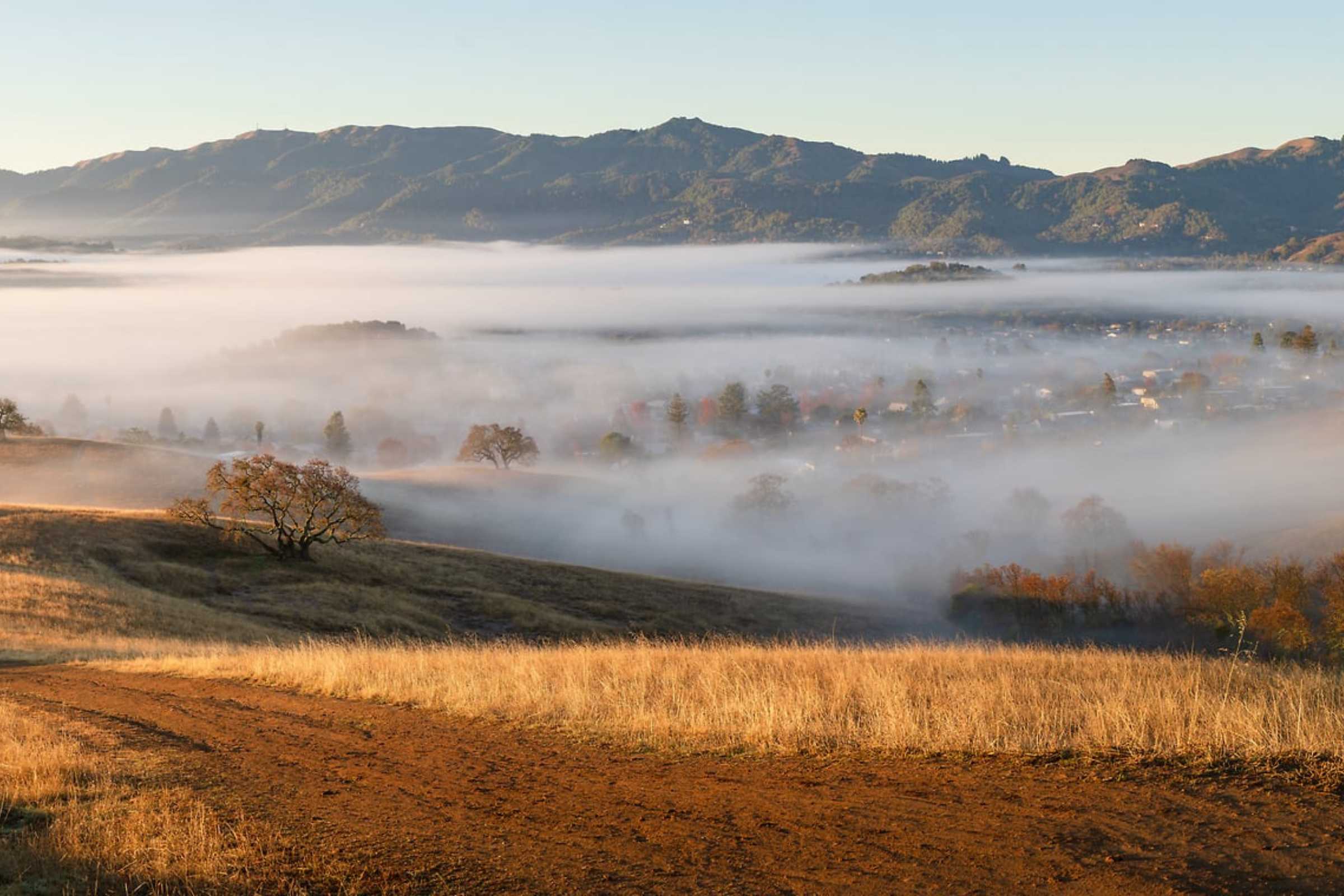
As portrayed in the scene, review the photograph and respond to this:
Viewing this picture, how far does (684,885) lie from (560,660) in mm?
11052

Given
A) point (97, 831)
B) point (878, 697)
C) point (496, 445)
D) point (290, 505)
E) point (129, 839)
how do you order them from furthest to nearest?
point (496, 445)
point (290, 505)
point (878, 697)
point (97, 831)
point (129, 839)

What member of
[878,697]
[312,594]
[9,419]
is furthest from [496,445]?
[878,697]


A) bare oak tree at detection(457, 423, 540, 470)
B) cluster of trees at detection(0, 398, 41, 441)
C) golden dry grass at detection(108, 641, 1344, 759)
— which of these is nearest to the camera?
golden dry grass at detection(108, 641, 1344, 759)

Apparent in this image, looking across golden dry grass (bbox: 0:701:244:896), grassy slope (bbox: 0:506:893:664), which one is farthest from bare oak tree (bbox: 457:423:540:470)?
golden dry grass (bbox: 0:701:244:896)

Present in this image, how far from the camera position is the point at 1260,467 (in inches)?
6250

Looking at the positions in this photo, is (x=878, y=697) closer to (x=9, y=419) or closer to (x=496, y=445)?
(x=9, y=419)

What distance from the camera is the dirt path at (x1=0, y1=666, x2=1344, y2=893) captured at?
7.73 m

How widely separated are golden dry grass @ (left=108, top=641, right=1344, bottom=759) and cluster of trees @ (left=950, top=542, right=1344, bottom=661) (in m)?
46.5

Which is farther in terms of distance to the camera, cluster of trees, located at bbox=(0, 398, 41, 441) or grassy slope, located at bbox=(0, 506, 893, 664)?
cluster of trees, located at bbox=(0, 398, 41, 441)

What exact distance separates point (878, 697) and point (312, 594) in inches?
1453

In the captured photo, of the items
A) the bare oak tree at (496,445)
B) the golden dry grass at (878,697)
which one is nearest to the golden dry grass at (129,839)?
the golden dry grass at (878,697)

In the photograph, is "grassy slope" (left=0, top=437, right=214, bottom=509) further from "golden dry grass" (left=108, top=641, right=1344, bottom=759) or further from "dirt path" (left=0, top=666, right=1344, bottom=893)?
"dirt path" (left=0, top=666, right=1344, bottom=893)

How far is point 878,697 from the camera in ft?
41.8

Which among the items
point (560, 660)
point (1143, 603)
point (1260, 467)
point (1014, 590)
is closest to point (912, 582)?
point (1014, 590)
